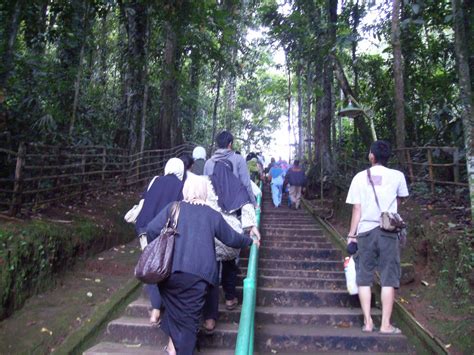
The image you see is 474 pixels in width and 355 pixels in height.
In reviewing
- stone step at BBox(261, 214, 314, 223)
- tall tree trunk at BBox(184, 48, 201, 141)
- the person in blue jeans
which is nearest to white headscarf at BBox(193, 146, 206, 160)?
stone step at BBox(261, 214, 314, 223)

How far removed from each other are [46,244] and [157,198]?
6.10ft

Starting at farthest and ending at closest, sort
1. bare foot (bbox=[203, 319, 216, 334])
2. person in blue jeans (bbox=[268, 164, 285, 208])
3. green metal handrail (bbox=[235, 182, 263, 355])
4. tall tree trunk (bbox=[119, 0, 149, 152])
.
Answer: person in blue jeans (bbox=[268, 164, 285, 208]), tall tree trunk (bbox=[119, 0, 149, 152]), bare foot (bbox=[203, 319, 216, 334]), green metal handrail (bbox=[235, 182, 263, 355])

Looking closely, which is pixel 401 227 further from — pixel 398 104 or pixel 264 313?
pixel 398 104

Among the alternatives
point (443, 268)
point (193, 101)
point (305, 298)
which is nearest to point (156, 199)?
point (305, 298)

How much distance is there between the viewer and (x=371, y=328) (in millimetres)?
4434

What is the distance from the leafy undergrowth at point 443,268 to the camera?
4668 millimetres

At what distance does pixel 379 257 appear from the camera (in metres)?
4.20

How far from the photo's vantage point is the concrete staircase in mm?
4266

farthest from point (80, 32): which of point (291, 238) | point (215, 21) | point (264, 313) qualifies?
point (264, 313)

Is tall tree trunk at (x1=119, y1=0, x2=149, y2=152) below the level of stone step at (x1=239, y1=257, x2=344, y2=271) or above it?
above

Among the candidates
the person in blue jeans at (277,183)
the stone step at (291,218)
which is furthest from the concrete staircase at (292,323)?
the person in blue jeans at (277,183)

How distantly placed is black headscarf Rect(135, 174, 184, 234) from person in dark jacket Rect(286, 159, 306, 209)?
7.69 meters

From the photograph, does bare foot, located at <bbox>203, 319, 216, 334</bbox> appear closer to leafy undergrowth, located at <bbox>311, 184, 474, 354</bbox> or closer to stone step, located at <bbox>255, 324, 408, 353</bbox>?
stone step, located at <bbox>255, 324, 408, 353</bbox>

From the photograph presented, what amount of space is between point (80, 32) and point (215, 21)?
4.00m
